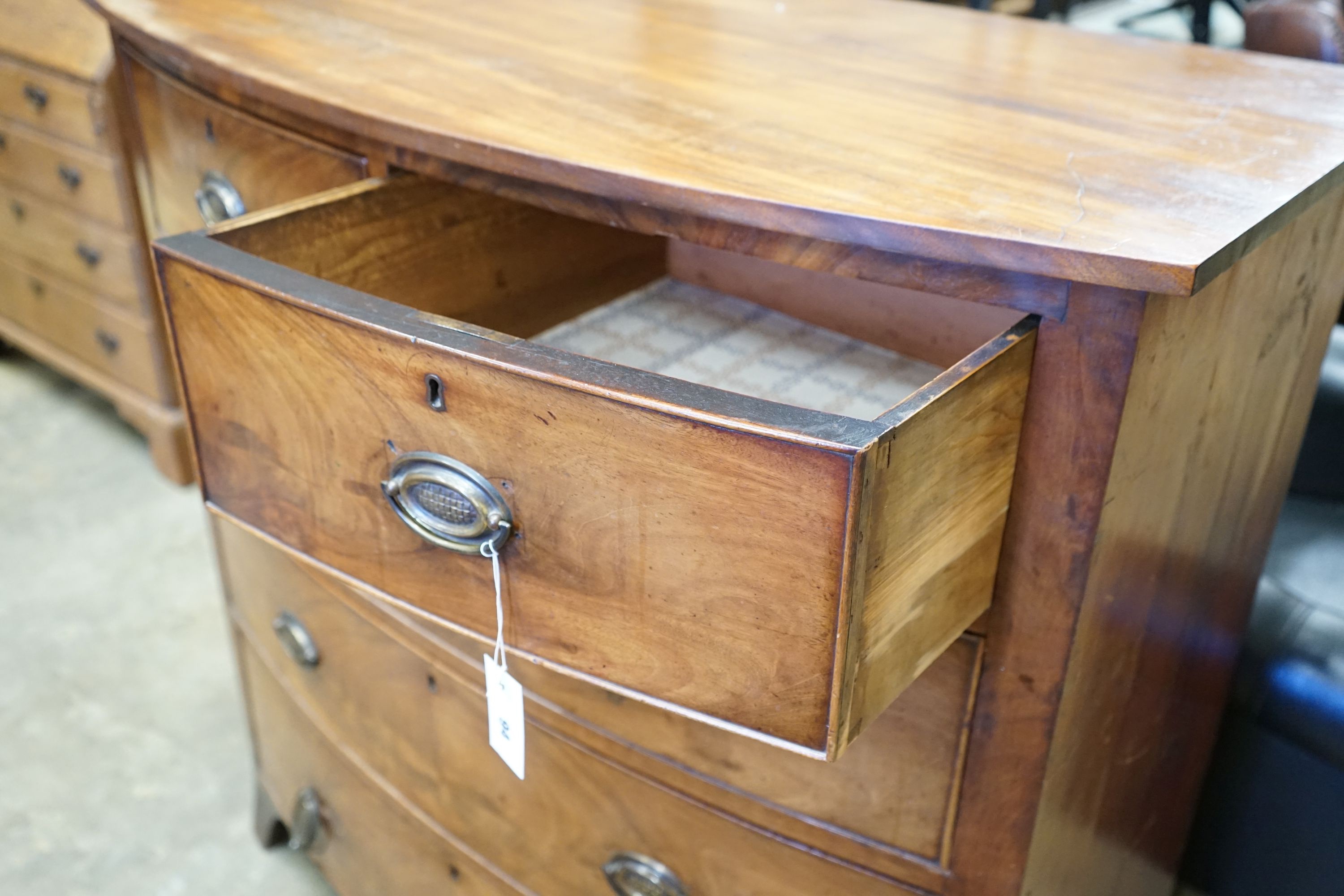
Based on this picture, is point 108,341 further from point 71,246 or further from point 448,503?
point 448,503

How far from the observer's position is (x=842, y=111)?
0.75 metres

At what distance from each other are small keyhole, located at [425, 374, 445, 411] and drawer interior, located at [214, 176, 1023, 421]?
0.58 feet

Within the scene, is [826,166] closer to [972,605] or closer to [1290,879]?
[972,605]

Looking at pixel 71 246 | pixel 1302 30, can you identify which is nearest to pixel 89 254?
pixel 71 246

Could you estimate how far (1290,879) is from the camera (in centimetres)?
110

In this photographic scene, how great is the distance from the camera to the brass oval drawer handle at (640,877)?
2.59 ft

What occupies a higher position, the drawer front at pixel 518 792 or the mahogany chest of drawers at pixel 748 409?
the mahogany chest of drawers at pixel 748 409

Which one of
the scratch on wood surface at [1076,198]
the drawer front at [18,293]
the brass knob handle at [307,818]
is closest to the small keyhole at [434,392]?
the scratch on wood surface at [1076,198]

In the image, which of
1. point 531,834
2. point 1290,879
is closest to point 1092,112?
point 531,834

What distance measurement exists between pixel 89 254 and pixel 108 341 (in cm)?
14

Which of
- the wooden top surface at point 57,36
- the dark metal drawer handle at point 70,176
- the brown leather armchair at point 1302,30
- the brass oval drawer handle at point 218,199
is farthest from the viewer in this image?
the dark metal drawer handle at point 70,176

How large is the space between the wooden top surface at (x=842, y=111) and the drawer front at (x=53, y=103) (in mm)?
677

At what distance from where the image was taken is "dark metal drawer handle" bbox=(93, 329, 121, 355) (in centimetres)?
185

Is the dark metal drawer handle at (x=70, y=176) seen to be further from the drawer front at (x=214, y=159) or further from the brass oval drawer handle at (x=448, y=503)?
the brass oval drawer handle at (x=448, y=503)
